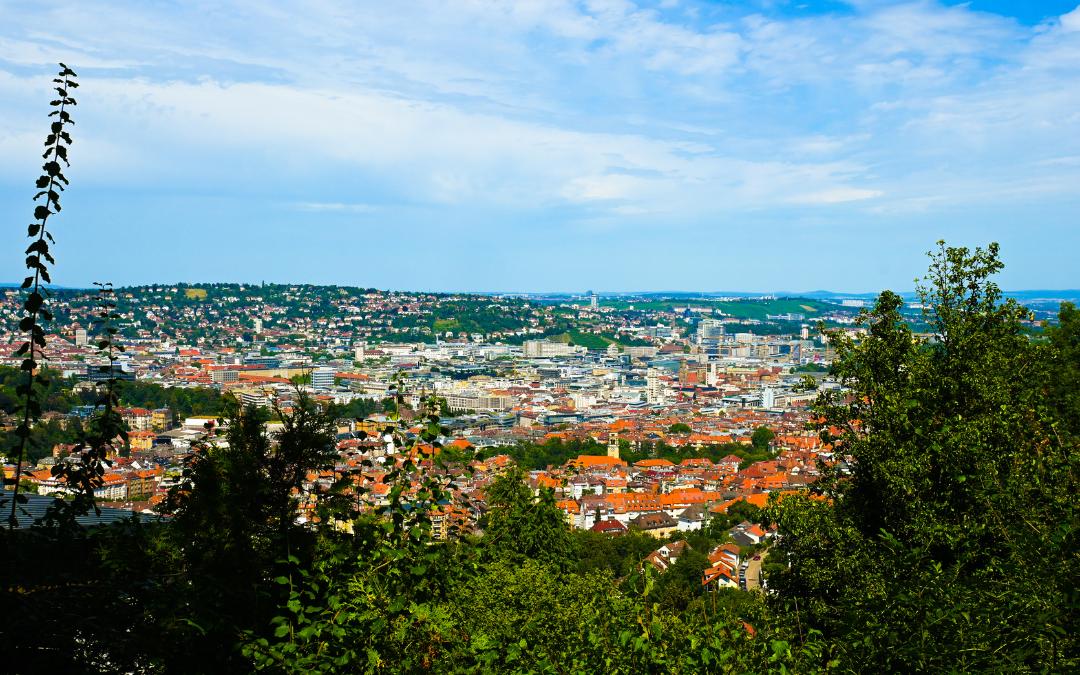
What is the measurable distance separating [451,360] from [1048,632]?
252 feet

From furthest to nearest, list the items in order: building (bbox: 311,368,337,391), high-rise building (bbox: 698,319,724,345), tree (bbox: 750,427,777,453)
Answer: high-rise building (bbox: 698,319,724,345)
building (bbox: 311,368,337,391)
tree (bbox: 750,427,777,453)

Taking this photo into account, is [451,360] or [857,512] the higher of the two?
[857,512]

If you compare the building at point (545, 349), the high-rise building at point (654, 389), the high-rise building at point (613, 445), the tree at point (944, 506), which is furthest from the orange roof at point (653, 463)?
the building at point (545, 349)

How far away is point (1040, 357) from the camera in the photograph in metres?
5.88

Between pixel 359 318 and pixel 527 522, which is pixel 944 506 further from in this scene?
pixel 359 318

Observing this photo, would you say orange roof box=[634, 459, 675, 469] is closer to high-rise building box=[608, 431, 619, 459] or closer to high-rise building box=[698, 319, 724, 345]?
high-rise building box=[608, 431, 619, 459]

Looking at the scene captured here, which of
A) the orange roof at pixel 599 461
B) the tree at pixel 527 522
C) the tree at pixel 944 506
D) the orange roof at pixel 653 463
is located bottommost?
the orange roof at pixel 653 463

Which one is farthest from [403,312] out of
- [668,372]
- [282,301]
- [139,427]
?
[139,427]

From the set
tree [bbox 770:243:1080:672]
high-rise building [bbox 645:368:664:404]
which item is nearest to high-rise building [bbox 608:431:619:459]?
high-rise building [bbox 645:368:664:404]

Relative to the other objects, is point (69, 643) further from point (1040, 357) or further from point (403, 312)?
point (403, 312)

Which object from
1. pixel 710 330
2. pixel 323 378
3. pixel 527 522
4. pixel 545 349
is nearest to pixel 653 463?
pixel 527 522

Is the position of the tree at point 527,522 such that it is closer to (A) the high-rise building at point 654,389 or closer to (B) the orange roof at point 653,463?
(B) the orange roof at point 653,463

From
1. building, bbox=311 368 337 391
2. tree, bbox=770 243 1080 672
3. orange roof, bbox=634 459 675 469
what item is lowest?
orange roof, bbox=634 459 675 469

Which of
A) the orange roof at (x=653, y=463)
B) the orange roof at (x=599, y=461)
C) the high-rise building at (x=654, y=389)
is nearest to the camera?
the orange roof at (x=599, y=461)
